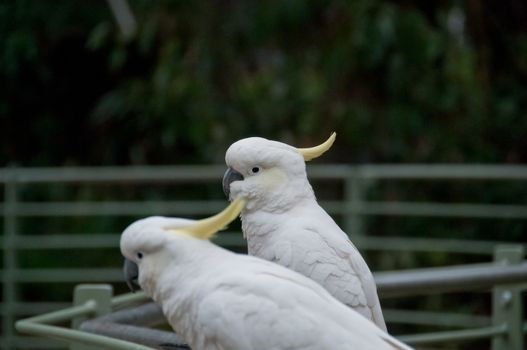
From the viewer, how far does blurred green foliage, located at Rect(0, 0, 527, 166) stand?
14.3 feet

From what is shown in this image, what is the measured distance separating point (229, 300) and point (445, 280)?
0.69 metres

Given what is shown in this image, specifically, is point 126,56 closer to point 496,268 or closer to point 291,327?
point 496,268

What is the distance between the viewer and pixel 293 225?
5.68 feet

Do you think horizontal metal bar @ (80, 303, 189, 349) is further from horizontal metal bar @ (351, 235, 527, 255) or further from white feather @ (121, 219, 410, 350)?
horizontal metal bar @ (351, 235, 527, 255)

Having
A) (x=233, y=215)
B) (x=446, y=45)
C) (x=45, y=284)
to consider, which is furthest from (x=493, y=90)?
(x=233, y=215)

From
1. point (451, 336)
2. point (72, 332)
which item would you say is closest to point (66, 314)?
point (72, 332)

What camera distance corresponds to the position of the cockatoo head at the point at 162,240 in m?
1.32

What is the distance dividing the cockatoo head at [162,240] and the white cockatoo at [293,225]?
36 centimetres

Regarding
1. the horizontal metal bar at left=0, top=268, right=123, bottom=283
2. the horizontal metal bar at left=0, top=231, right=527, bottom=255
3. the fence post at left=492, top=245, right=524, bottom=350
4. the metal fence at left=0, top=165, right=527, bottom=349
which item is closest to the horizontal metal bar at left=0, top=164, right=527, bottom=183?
the metal fence at left=0, top=165, right=527, bottom=349

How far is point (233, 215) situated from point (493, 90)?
3.60 metres

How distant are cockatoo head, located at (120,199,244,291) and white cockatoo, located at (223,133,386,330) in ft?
1.19

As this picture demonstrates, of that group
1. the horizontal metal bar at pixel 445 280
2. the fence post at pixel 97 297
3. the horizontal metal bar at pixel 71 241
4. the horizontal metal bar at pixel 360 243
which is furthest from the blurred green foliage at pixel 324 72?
the fence post at pixel 97 297

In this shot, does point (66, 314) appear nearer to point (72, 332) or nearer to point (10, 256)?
point (72, 332)

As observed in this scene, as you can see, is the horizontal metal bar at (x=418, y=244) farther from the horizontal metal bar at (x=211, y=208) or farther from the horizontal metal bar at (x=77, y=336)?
the horizontal metal bar at (x=77, y=336)
